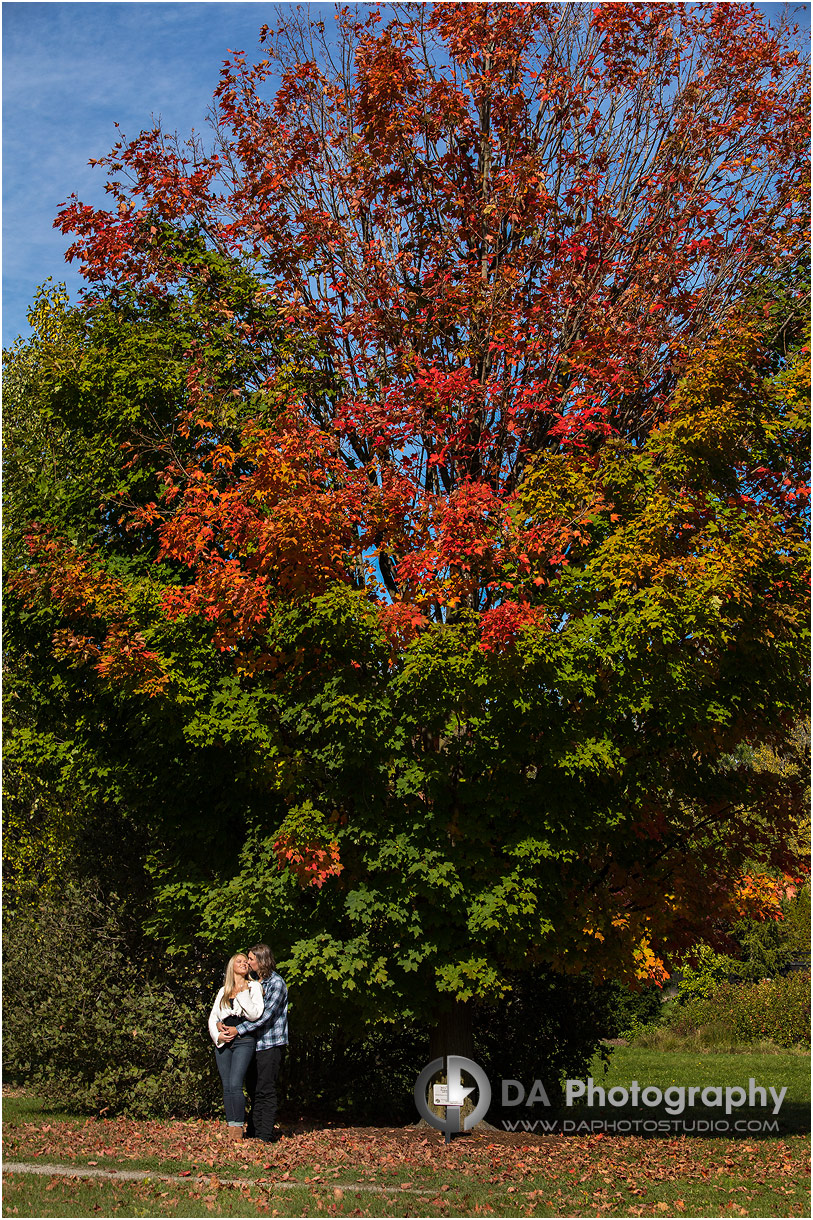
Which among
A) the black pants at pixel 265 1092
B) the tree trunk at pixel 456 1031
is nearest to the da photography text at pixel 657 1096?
the tree trunk at pixel 456 1031

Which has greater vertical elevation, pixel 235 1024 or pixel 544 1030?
pixel 235 1024

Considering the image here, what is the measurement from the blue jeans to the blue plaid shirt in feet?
0.33

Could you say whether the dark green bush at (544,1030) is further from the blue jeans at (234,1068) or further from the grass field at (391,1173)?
the blue jeans at (234,1068)

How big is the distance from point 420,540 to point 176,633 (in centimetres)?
250

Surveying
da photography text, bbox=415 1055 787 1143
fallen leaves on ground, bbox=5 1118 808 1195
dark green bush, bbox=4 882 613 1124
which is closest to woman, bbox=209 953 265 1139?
fallen leaves on ground, bbox=5 1118 808 1195

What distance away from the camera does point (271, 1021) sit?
26.9 ft

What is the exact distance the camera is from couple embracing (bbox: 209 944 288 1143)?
812 cm

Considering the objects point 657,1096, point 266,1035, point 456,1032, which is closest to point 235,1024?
point 266,1035

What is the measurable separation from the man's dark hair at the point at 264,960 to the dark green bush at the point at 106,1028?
3.32 meters

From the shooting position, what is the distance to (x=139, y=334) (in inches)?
418

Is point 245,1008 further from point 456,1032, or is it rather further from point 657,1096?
point 657,1096

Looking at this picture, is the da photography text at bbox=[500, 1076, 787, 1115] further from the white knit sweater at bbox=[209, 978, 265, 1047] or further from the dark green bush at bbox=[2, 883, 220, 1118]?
the white knit sweater at bbox=[209, 978, 265, 1047]

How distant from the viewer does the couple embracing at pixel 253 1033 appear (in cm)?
812

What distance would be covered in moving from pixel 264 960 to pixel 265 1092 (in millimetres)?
1097
